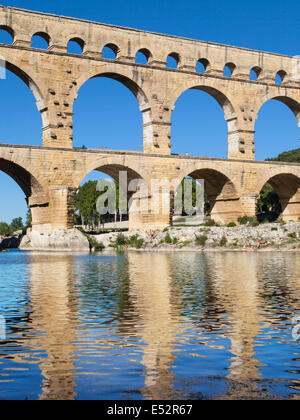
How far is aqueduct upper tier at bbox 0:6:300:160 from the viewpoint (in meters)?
29.1

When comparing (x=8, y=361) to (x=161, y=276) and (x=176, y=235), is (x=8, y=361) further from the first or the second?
(x=176, y=235)

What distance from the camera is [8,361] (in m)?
5.10

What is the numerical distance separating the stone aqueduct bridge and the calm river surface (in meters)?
18.3

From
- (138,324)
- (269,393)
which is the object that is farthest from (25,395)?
(138,324)

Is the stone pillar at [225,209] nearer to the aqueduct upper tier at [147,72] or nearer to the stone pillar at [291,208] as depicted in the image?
the aqueduct upper tier at [147,72]

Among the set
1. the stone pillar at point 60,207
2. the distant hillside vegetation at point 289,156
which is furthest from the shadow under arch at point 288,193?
the distant hillside vegetation at point 289,156

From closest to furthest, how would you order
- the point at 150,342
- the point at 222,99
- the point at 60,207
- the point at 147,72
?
the point at 150,342 → the point at 60,207 → the point at 147,72 → the point at 222,99

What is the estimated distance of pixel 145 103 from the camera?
1286 inches

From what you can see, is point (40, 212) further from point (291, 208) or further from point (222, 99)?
point (291, 208)

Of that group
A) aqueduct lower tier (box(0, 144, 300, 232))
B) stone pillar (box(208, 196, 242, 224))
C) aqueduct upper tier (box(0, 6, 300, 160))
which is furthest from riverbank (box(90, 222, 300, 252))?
aqueduct upper tier (box(0, 6, 300, 160))

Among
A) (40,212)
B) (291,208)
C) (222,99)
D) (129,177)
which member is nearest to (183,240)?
(129,177)

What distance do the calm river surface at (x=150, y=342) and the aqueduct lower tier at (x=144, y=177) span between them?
17.8 meters

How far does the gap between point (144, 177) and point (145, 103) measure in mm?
4447

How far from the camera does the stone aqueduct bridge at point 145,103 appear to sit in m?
28.8
